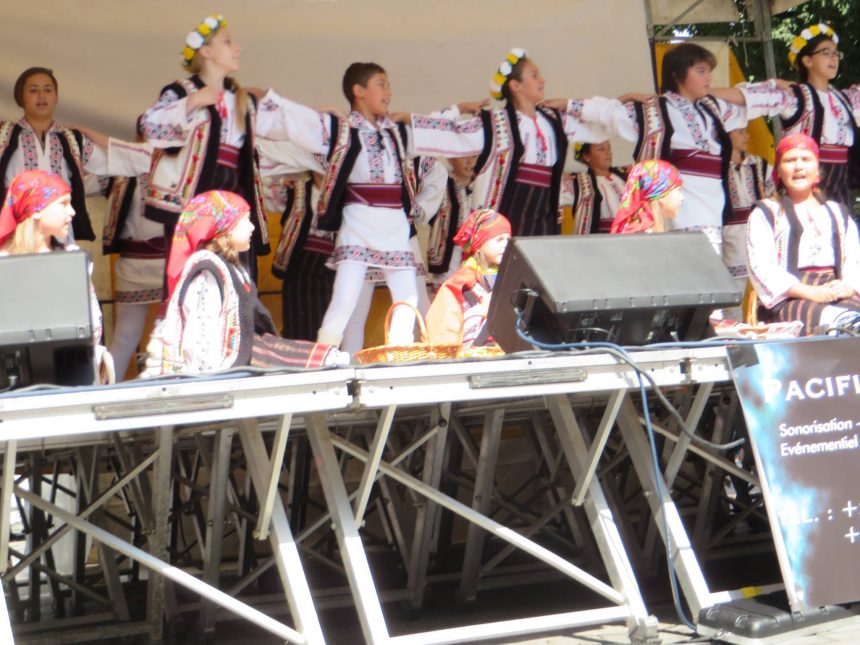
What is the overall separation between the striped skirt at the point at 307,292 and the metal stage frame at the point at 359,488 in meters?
0.87

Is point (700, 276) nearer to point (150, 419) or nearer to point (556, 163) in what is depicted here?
point (150, 419)

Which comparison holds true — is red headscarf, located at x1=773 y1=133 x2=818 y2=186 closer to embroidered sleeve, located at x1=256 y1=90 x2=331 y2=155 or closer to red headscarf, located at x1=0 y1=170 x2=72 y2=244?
embroidered sleeve, located at x1=256 y1=90 x2=331 y2=155

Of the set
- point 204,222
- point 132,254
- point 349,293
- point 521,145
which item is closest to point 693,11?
point 521,145

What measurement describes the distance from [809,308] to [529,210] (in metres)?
1.90

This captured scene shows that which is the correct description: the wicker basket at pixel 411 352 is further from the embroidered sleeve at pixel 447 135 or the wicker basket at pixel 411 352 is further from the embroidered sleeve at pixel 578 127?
the embroidered sleeve at pixel 578 127

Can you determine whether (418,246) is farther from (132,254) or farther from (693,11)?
(693,11)

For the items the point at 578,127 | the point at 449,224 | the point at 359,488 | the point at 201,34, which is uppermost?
the point at 201,34

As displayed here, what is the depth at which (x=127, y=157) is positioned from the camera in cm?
550

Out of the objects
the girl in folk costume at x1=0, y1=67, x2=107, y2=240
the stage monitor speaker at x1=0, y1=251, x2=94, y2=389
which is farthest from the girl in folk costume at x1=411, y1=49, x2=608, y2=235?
the stage monitor speaker at x1=0, y1=251, x2=94, y2=389

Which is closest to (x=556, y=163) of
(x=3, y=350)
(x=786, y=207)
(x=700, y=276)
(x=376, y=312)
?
(x=376, y=312)

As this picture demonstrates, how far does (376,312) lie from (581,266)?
3.17 metres

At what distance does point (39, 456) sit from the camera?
4.05m

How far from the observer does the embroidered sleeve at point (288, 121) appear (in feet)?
17.4

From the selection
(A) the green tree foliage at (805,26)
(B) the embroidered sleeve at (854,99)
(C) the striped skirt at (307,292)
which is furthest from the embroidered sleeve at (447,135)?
(A) the green tree foliage at (805,26)
